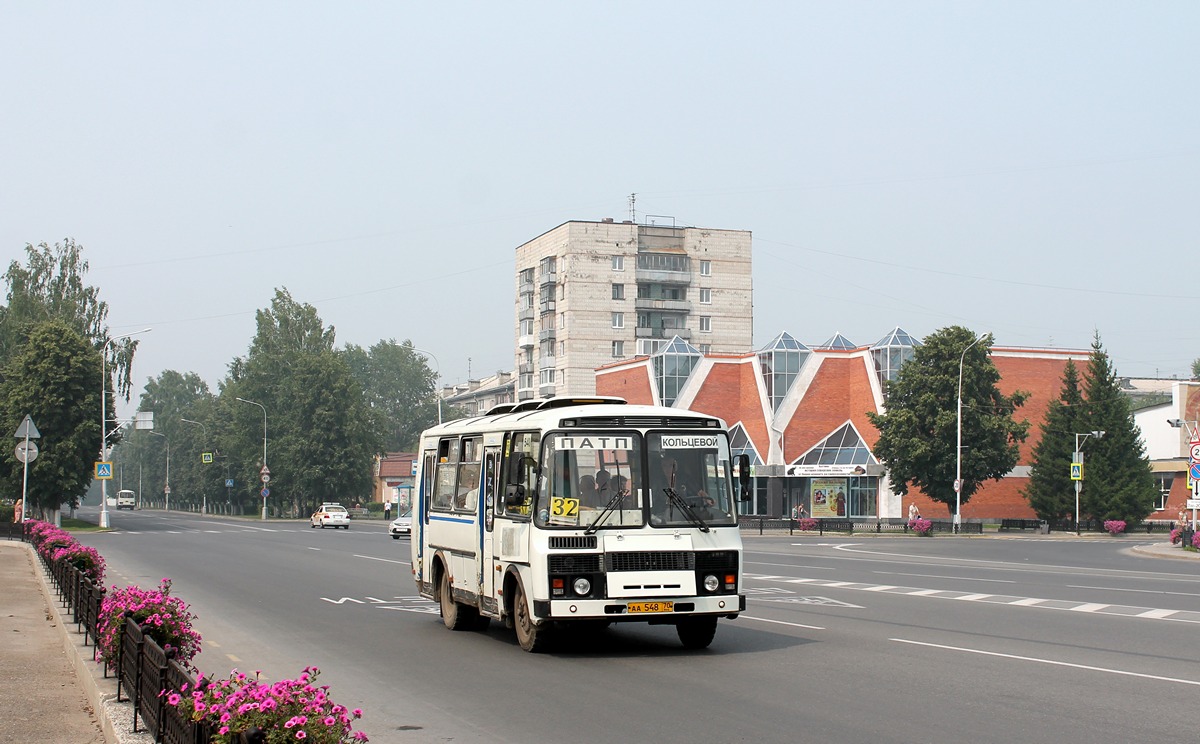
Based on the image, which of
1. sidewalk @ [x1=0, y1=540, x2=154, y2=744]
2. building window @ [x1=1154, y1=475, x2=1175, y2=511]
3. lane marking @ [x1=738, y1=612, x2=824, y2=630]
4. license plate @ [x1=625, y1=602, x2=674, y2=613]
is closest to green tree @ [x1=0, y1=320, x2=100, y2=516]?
sidewalk @ [x1=0, y1=540, x2=154, y2=744]

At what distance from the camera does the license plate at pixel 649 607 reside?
45.9ft

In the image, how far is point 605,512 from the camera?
46.9 ft

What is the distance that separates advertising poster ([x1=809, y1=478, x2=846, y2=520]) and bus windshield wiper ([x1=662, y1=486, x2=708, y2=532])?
65951 mm

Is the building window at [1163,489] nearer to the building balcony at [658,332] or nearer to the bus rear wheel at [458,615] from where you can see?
the building balcony at [658,332]

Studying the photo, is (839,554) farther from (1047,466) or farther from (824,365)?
(824,365)

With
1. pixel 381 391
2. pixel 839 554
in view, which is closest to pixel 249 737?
pixel 839 554

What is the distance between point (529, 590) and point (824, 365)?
232 feet

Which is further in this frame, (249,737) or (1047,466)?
(1047,466)

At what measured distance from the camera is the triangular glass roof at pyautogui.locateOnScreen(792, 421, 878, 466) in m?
78.9

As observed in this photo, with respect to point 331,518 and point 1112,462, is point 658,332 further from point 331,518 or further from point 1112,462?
point 1112,462

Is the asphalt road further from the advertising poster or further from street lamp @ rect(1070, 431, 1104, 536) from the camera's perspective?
the advertising poster

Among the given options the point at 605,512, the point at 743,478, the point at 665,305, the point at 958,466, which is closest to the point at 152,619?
the point at 605,512

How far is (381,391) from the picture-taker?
16925 centimetres

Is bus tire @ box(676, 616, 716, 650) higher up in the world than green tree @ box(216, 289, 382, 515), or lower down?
lower down
